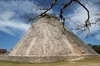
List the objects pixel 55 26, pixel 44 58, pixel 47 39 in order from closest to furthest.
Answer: pixel 44 58
pixel 47 39
pixel 55 26

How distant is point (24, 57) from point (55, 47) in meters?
4.19

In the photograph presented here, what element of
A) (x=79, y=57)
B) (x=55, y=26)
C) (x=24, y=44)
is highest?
(x=55, y=26)

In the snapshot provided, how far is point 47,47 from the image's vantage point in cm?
2347

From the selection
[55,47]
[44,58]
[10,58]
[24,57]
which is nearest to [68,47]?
[55,47]

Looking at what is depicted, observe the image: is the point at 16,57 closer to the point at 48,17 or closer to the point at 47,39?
the point at 47,39

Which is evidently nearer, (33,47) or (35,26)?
(33,47)

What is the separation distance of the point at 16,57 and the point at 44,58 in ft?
13.4

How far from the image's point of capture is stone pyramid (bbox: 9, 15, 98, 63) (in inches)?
847

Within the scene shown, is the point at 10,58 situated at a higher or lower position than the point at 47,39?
lower

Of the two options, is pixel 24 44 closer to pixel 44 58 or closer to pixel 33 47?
pixel 33 47

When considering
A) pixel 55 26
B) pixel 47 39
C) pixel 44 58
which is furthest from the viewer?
pixel 55 26

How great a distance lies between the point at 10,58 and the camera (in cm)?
2356

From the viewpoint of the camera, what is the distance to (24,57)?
21.9m

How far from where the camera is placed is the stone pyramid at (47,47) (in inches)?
847
